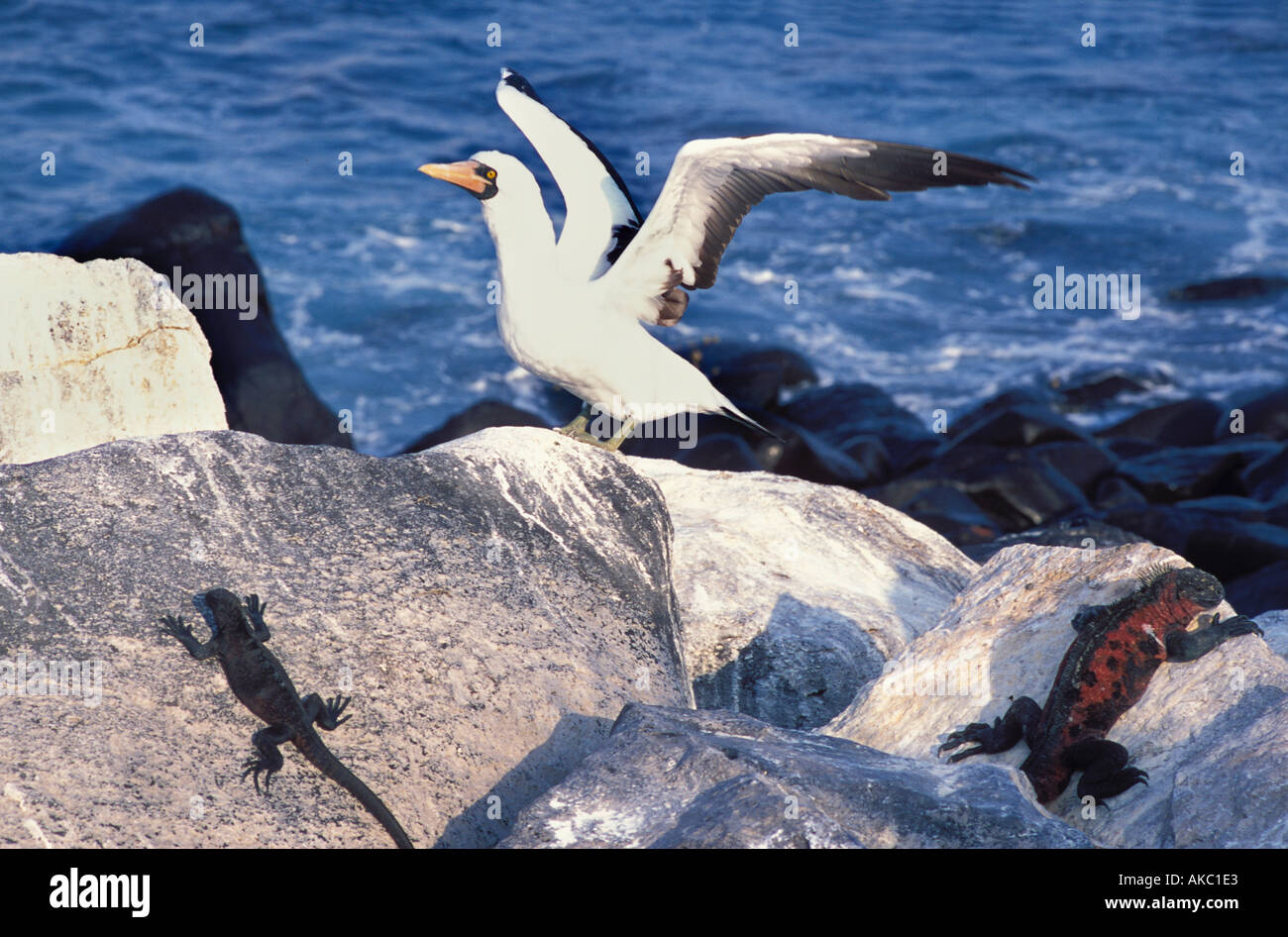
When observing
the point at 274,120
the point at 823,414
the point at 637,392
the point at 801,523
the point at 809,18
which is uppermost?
the point at 809,18

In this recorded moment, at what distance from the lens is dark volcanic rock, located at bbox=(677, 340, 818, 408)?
14454 mm

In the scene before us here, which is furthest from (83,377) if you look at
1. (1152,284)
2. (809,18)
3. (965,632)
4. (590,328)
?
(809,18)

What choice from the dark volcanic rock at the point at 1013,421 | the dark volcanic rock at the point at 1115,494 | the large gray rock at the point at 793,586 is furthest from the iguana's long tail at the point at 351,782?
the dark volcanic rock at the point at 1013,421

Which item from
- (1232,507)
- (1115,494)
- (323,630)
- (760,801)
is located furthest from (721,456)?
(760,801)

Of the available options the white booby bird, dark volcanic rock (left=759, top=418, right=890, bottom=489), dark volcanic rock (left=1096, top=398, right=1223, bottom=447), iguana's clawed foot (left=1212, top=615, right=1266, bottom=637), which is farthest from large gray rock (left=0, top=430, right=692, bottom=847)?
dark volcanic rock (left=1096, top=398, right=1223, bottom=447)

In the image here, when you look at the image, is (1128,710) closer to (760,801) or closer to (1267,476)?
(760,801)

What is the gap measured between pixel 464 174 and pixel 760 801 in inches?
138

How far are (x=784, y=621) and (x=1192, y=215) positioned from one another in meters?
17.2

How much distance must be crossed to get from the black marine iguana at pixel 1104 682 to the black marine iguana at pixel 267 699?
82.1 inches

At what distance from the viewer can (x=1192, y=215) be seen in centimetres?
2039

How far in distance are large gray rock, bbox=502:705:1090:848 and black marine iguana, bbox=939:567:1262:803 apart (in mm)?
585

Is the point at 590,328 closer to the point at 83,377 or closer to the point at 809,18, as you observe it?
the point at 83,377

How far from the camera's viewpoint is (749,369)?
14.7 m

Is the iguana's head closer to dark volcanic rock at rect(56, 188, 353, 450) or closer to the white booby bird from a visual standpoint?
the white booby bird
